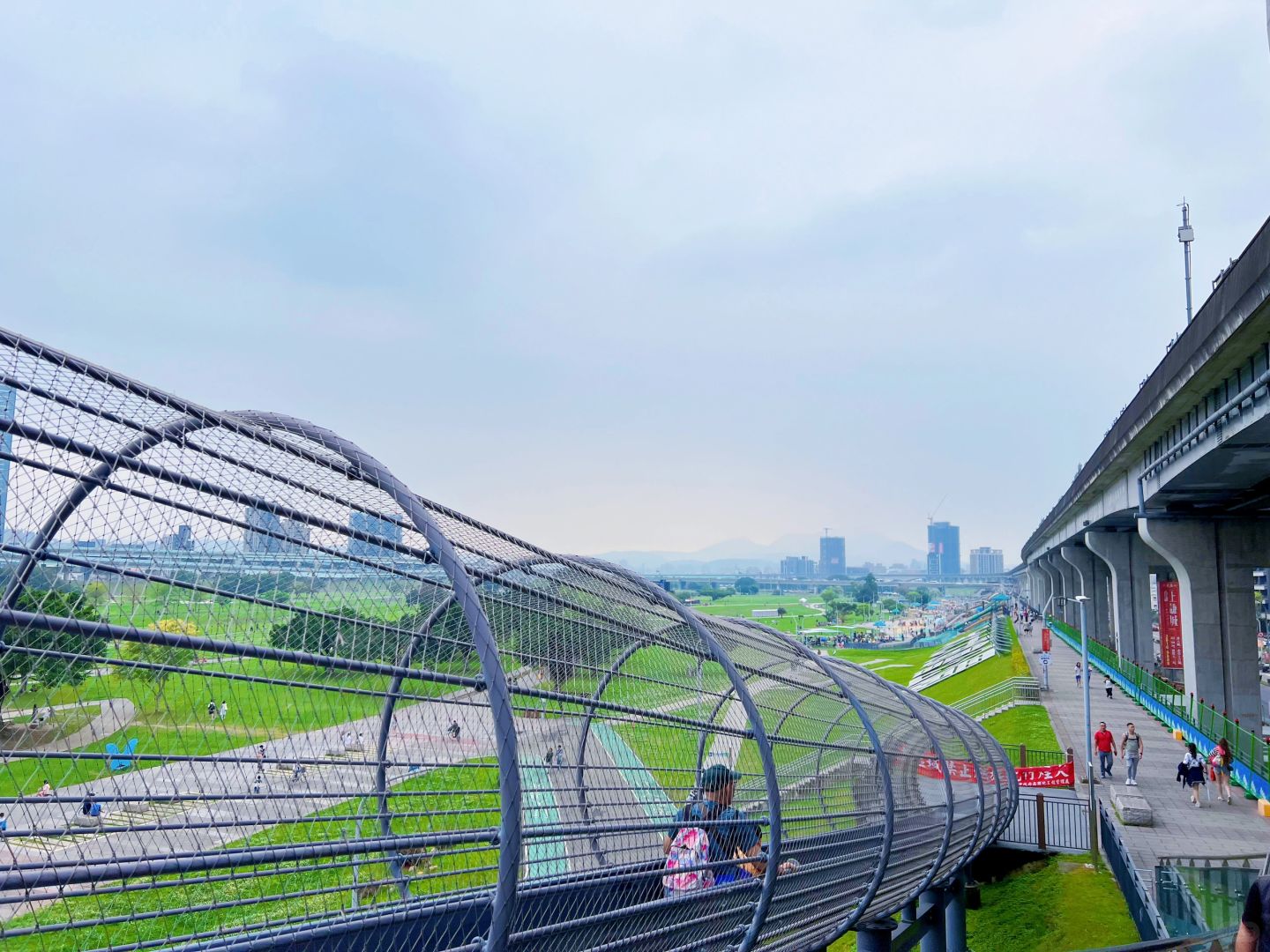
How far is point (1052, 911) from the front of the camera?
36.9 feet

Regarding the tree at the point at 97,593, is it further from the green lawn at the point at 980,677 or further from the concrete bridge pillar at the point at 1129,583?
the concrete bridge pillar at the point at 1129,583

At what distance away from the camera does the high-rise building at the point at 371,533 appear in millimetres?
3684

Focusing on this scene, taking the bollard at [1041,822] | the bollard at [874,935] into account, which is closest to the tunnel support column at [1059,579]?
the bollard at [1041,822]

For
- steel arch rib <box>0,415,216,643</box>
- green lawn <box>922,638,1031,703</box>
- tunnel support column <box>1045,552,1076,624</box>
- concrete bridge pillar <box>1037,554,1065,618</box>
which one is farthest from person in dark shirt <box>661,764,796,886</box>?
concrete bridge pillar <box>1037,554,1065,618</box>

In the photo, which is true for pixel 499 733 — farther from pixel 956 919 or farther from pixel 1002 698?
pixel 1002 698

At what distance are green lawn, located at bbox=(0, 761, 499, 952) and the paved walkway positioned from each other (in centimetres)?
919

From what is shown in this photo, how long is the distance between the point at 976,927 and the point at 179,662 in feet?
39.2

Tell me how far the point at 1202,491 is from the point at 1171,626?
34.5 ft

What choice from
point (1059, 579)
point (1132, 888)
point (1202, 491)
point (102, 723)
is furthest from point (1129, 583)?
point (102, 723)

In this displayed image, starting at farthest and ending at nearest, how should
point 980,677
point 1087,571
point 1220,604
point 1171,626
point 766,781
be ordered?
point 1087,571
point 980,677
point 1171,626
point 1220,604
point 766,781

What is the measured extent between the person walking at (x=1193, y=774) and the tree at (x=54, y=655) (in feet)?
55.5

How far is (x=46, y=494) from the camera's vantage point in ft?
10.3

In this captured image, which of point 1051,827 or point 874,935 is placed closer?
point 874,935

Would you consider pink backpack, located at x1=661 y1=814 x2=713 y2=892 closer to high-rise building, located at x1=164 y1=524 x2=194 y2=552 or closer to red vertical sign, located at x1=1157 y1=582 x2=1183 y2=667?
high-rise building, located at x1=164 y1=524 x2=194 y2=552
